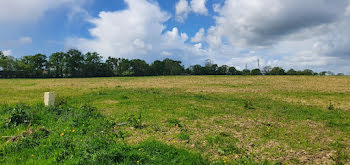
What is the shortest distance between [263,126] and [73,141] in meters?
7.77

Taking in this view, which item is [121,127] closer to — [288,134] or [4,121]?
[4,121]

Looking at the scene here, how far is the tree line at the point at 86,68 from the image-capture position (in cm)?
8206

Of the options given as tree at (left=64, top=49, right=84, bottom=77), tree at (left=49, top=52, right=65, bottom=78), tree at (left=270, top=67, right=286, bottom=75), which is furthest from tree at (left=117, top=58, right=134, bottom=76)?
tree at (left=270, top=67, right=286, bottom=75)

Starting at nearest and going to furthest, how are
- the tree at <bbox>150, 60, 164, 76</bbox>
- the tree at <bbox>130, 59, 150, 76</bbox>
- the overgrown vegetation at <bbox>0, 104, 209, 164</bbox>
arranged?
the overgrown vegetation at <bbox>0, 104, 209, 164</bbox>, the tree at <bbox>130, 59, 150, 76</bbox>, the tree at <bbox>150, 60, 164, 76</bbox>

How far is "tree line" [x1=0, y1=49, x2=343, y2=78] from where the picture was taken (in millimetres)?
82062

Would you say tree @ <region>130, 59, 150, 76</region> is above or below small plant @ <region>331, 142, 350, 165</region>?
above

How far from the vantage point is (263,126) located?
29.9 ft

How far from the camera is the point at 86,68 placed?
93.0 m

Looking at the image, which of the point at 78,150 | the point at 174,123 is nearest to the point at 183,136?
the point at 174,123

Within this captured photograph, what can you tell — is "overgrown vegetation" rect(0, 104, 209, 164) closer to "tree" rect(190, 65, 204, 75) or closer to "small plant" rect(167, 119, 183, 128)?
"small plant" rect(167, 119, 183, 128)

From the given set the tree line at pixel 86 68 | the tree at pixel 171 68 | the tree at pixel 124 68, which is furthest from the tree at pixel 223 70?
the tree at pixel 124 68

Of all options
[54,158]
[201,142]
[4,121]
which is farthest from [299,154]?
[4,121]

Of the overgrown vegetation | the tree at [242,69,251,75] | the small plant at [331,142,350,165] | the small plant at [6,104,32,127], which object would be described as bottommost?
the small plant at [331,142,350,165]

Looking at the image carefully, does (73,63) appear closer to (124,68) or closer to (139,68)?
(124,68)
